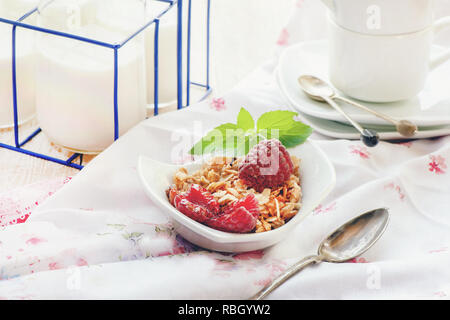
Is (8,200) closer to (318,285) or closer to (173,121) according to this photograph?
(173,121)

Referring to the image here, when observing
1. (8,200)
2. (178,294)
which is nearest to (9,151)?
(8,200)

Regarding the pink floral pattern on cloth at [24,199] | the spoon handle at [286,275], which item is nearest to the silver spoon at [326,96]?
the spoon handle at [286,275]

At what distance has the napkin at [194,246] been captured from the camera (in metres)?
0.64

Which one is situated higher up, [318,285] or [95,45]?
[95,45]

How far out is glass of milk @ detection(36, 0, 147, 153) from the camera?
81 centimetres

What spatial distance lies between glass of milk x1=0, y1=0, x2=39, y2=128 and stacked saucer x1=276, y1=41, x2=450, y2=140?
38cm

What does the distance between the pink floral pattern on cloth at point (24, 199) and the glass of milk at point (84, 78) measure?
7 centimetres

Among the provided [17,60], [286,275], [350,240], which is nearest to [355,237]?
[350,240]

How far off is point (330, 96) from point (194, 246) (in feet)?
1.19

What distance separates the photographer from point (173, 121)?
3.03 feet

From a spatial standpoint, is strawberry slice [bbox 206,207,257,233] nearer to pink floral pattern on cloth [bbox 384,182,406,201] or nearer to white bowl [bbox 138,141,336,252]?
white bowl [bbox 138,141,336,252]

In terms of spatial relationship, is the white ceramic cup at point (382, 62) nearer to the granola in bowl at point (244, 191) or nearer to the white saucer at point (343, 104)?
the white saucer at point (343, 104)

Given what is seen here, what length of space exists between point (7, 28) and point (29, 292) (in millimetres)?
436
